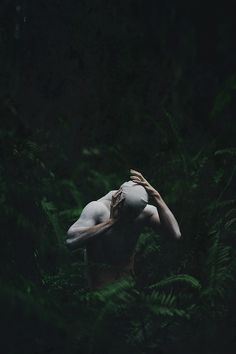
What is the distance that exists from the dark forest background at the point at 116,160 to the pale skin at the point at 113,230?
19 centimetres

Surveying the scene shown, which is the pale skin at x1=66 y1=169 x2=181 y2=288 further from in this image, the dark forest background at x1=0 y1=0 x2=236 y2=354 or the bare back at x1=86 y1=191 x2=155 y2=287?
the dark forest background at x1=0 y1=0 x2=236 y2=354

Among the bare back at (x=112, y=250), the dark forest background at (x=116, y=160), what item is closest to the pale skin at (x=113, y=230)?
the bare back at (x=112, y=250)

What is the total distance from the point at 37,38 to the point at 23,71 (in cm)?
39

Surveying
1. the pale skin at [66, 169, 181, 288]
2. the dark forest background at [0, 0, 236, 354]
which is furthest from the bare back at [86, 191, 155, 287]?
the dark forest background at [0, 0, 236, 354]

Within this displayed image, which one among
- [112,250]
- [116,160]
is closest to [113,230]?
[112,250]

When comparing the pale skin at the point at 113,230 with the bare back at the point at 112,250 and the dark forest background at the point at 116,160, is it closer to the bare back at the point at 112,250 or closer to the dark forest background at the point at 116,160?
the bare back at the point at 112,250

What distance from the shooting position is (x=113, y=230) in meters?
3.62

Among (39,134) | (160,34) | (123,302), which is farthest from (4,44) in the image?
(123,302)

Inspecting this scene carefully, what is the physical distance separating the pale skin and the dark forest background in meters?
0.19

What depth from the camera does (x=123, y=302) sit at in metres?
3.55

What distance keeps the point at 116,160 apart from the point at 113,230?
9.94 feet

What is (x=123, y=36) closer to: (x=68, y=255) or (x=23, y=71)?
(x=23, y=71)

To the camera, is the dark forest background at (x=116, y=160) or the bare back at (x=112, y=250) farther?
the bare back at (x=112, y=250)

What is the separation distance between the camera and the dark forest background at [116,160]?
3508 millimetres
